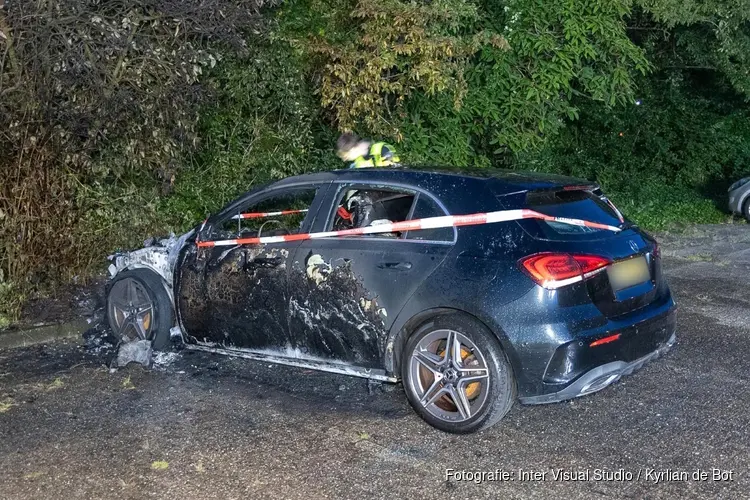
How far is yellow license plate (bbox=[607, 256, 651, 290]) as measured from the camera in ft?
16.3

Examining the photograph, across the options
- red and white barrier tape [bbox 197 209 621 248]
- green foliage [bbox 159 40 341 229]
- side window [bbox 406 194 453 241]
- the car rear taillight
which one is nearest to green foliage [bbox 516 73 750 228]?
green foliage [bbox 159 40 341 229]

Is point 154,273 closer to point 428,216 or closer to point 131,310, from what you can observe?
point 131,310

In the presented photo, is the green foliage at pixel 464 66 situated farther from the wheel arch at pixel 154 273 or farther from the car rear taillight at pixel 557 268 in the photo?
the car rear taillight at pixel 557 268

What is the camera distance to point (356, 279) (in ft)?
17.9

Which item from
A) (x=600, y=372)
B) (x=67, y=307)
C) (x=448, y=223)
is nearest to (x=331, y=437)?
(x=448, y=223)

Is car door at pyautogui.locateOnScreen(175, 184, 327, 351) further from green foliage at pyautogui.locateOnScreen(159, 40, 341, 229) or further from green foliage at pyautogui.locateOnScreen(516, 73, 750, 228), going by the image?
green foliage at pyautogui.locateOnScreen(516, 73, 750, 228)

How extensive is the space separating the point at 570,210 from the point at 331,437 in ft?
6.64

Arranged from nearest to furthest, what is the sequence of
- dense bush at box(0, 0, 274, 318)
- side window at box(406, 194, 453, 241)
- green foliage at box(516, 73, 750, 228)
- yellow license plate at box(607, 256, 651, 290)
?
yellow license plate at box(607, 256, 651, 290), side window at box(406, 194, 453, 241), dense bush at box(0, 0, 274, 318), green foliage at box(516, 73, 750, 228)

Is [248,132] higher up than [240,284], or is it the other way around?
[248,132]

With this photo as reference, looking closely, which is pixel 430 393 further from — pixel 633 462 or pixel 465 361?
pixel 633 462

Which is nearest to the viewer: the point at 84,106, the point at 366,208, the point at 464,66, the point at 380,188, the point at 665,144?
the point at 380,188

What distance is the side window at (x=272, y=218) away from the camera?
20.2 feet

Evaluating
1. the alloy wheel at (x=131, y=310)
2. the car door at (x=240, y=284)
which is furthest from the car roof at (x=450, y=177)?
the alloy wheel at (x=131, y=310)

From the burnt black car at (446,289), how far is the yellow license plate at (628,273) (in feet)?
0.04
